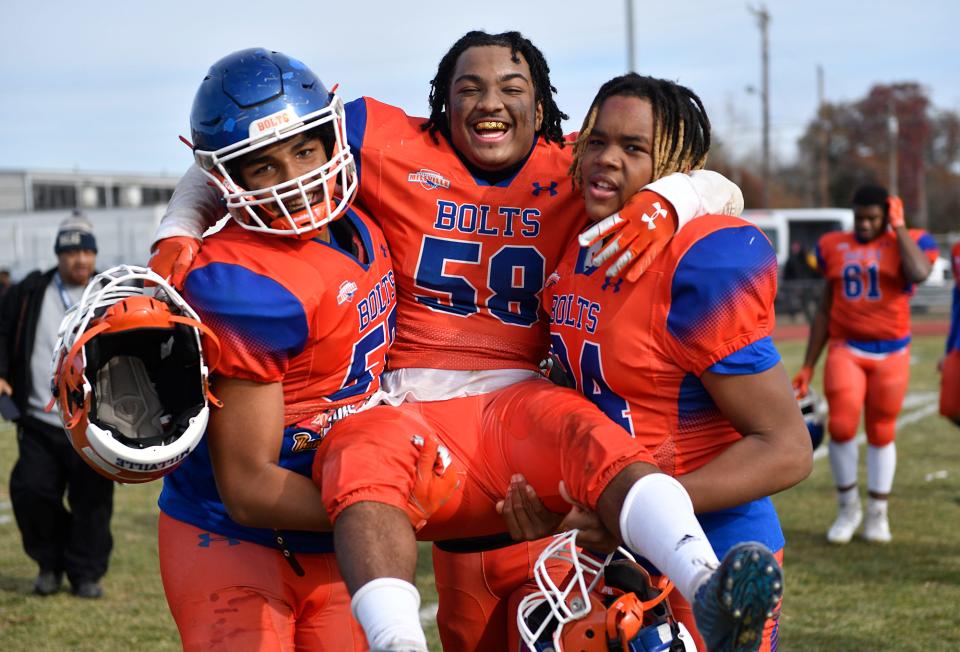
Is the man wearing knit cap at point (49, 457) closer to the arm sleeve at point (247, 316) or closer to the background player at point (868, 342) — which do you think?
the arm sleeve at point (247, 316)

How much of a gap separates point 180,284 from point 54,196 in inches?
1960

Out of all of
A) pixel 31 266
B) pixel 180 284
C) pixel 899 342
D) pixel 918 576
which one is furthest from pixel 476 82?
pixel 31 266

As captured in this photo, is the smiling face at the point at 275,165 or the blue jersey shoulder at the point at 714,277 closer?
the blue jersey shoulder at the point at 714,277

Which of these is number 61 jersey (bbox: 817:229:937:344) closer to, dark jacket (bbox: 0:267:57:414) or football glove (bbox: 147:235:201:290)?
dark jacket (bbox: 0:267:57:414)

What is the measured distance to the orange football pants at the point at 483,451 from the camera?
2590mm

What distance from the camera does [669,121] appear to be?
3.01 meters

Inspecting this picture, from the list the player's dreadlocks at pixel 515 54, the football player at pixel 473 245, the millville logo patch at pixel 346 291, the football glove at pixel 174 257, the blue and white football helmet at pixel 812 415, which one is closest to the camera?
the football glove at pixel 174 257

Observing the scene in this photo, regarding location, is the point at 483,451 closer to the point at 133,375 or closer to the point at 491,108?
the point at 133,375

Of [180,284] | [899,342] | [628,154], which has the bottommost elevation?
[899,342]

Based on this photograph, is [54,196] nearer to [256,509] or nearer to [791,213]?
[791,213]

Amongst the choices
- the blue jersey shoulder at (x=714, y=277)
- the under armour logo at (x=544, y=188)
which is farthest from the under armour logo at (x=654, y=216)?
the under armour logo at (x=544, y=188)

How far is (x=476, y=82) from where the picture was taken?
11.1ft

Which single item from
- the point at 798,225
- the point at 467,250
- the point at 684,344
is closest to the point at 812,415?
the point at 467,250

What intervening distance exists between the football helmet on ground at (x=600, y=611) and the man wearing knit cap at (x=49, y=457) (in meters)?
4.23
